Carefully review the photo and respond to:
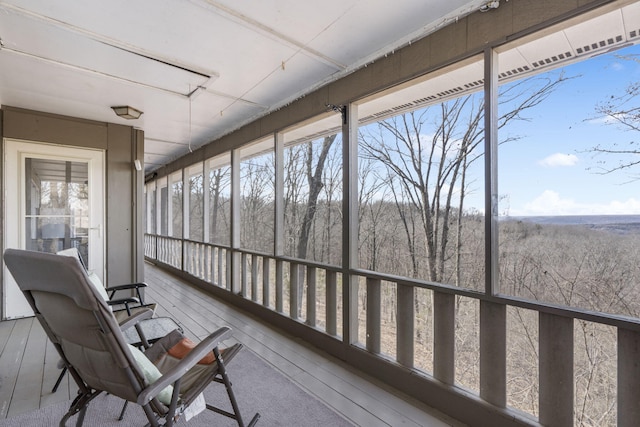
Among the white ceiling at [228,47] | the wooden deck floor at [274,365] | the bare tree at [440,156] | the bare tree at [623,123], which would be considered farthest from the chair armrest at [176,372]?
the bare tree at [623,123]

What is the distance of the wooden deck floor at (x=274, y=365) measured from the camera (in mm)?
2035

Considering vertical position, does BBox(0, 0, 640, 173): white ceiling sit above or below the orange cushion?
above

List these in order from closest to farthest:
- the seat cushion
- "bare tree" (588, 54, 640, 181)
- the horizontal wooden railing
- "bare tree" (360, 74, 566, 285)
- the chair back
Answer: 1. the chair back
2. the seat cushion
3. the horizontal wooden railing
4. "bare tree" (588, 54, 640, 181)
5. "bare tree" (360, 74, 566, 285)

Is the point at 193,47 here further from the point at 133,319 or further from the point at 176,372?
the point at 176,372

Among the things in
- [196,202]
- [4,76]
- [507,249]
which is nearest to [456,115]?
[507,249]

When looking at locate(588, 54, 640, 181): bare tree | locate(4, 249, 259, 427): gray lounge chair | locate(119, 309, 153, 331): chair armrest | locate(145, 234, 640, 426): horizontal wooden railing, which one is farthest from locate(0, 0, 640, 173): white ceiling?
locate(119, 309, 153, 331): chair armrest

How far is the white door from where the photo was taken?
12.4ft

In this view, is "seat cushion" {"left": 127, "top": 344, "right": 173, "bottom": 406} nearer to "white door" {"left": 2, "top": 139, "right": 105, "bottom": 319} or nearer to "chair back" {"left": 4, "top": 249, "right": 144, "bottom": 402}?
"chair back" {"left": 4, "top": 249, "right": 144, "bottom": 402}

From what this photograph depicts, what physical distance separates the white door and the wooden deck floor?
90 cm

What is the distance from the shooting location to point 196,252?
234 inches

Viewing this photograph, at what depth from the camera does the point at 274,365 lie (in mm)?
2691

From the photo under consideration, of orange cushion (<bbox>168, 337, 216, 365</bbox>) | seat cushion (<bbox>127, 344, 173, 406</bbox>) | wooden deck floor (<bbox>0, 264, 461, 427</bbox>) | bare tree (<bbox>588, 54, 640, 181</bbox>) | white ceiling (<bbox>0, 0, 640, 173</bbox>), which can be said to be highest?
white ceiling (<bbox>0, 0, 640, 173</bbox>)

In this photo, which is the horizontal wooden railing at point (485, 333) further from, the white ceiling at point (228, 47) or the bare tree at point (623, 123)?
the white ceiling at point (228, 47)

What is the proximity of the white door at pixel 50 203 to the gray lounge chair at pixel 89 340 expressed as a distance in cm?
334
